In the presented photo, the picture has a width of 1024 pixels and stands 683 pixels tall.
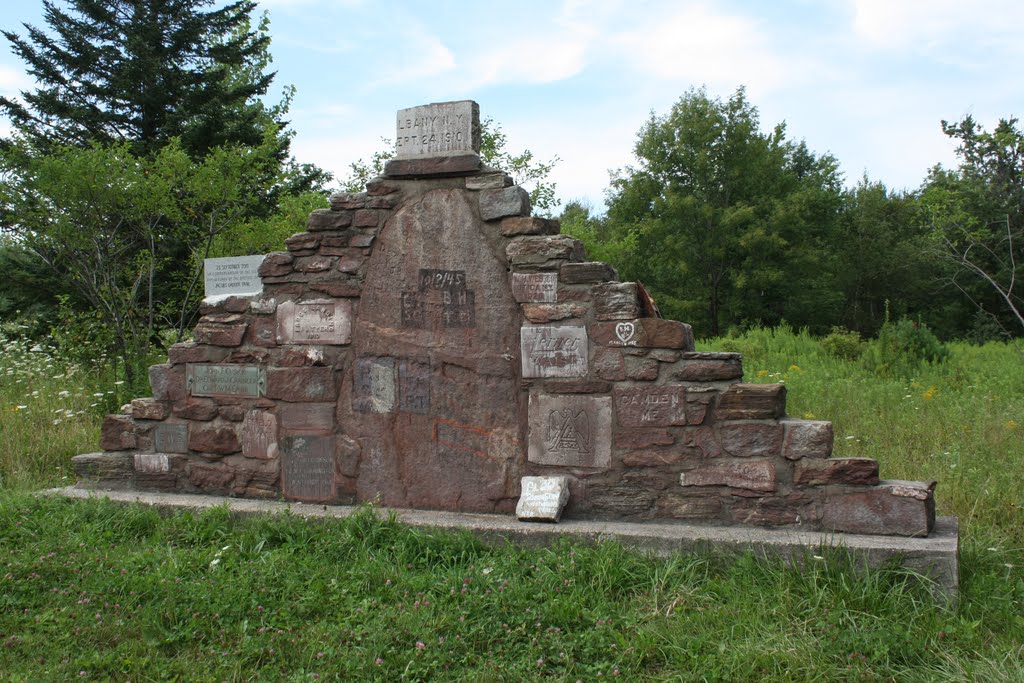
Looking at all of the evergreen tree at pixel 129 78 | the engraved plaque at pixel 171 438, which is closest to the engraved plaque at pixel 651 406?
the engraved plaque at pixel 171 438

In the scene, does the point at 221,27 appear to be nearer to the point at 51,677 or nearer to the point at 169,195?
the point at 169,195

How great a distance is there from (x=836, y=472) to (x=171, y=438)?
13.6ft

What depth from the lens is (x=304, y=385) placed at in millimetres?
5156

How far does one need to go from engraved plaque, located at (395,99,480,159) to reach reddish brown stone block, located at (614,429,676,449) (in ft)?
6.35

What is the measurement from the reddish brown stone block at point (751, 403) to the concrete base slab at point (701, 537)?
60cm

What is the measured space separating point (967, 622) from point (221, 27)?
621 inches

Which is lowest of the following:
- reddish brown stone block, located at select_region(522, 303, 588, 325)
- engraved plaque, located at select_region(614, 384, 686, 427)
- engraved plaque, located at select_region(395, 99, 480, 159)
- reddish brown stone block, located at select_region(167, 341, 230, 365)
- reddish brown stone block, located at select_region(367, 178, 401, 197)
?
engraved plaque, located at select_region(614, 384, 686, 427)

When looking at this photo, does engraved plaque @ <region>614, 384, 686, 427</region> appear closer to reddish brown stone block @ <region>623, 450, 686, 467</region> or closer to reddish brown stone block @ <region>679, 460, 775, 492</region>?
reddish brown stone block @ <region>623, 450, 686, 467</region>

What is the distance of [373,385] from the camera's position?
5066 millimetres

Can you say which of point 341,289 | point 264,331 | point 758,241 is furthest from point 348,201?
point 758,241

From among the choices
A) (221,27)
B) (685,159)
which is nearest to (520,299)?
(221,27)

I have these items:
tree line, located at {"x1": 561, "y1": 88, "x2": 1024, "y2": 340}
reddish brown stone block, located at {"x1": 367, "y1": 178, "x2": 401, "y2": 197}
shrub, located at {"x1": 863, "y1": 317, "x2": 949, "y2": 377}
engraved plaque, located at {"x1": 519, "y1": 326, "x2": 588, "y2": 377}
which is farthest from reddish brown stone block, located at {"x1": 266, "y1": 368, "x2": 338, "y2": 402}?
tree line, located at {"x1": 561, "y1": 88, "x2": 1024, "y2": 340}

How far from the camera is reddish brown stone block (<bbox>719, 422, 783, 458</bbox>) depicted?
4.27m

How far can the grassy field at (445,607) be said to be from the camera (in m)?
3.30
